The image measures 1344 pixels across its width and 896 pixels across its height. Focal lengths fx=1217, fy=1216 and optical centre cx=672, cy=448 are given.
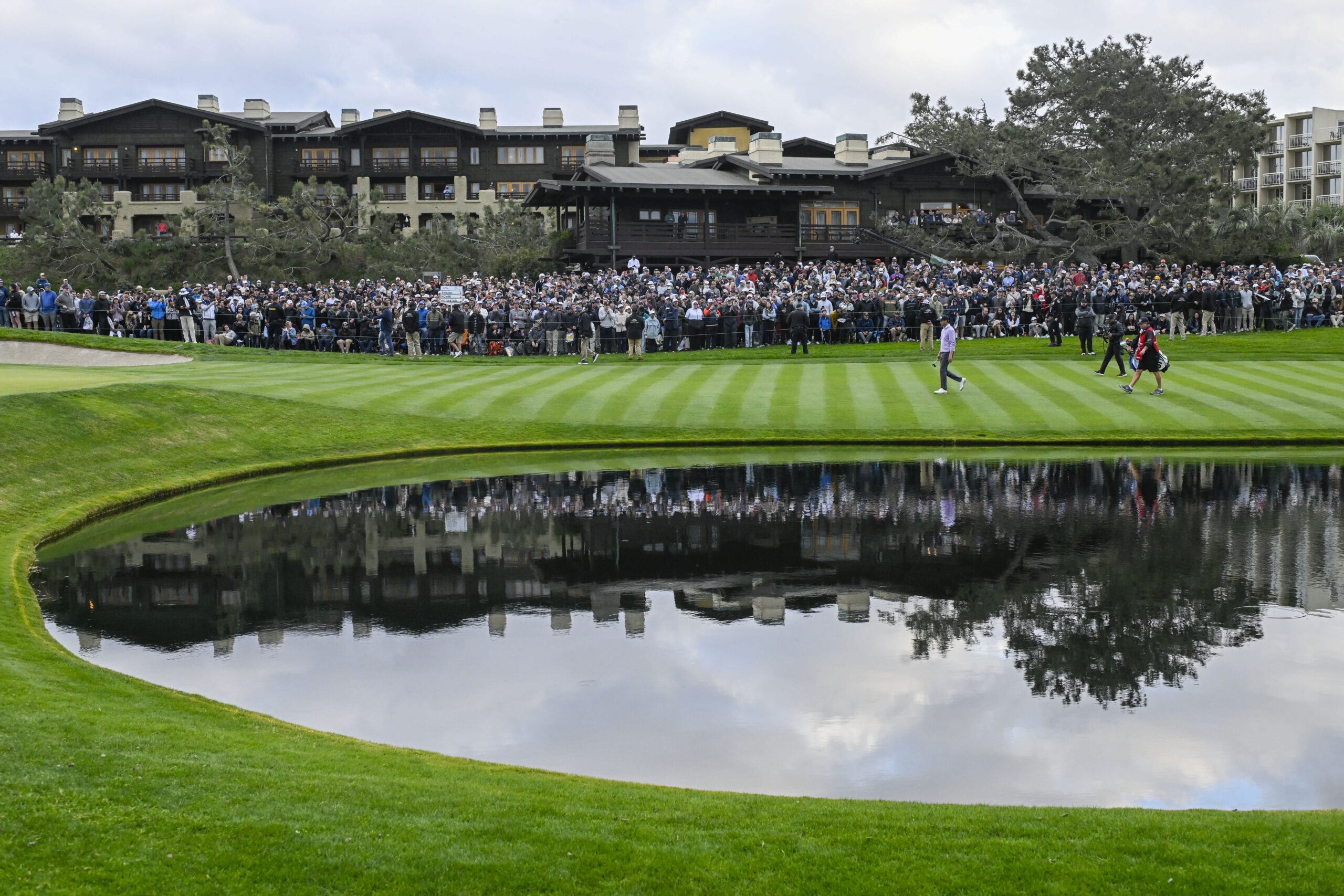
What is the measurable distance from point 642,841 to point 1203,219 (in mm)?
58593

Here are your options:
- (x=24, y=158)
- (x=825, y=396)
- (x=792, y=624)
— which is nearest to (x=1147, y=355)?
(x=825, y=396)

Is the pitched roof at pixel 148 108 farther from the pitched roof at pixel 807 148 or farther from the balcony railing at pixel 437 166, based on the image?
the pitched roof at pixel 807 148

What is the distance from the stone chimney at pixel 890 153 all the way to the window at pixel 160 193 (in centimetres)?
4465

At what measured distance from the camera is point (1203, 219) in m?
57.7

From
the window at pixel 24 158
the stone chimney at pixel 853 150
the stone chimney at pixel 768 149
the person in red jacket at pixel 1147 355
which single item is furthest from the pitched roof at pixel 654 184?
the window at pixel 24 158

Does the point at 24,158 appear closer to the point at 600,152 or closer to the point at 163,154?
the point at 163,154

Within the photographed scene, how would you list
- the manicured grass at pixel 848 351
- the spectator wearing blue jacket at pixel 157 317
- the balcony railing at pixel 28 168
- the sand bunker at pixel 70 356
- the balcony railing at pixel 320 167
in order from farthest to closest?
the balcony railing at pixel 28 168 → the balcony railing at pixel 320 167 → the spectator wearing blue jacket at pixel 157 317 → the manicured grass at pixel 848 351 → the sand bunker at pixel 70 356

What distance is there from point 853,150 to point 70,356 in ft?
141

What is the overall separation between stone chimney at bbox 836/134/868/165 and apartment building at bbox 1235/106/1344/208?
5145 cm

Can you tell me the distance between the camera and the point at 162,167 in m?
78.4

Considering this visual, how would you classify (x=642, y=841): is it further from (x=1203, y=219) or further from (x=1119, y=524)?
(x=1203, y=219)

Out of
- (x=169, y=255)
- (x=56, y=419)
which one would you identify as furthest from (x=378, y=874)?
(x=169, y=255)

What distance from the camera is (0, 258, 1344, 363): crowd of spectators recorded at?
3994cm

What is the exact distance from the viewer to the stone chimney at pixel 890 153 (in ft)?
217
